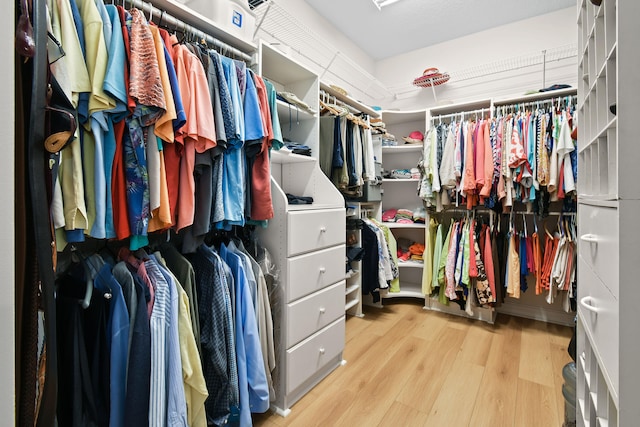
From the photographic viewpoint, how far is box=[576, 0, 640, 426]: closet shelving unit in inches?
24.1

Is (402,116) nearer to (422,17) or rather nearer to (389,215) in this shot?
(422,17)

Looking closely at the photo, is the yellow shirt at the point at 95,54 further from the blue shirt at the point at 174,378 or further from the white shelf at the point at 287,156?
the white shelf at the point at 287,156

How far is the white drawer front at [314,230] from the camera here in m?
1.48

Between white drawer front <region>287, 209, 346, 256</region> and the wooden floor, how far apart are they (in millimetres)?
819

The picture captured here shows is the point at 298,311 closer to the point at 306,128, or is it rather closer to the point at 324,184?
the point at 324,184

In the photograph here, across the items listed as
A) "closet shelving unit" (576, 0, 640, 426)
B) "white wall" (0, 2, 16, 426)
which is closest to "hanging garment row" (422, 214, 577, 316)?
"closet shelving unit" (576, 0, 640, 426)

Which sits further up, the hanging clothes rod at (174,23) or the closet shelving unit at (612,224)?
the hanging clothes rod at (174,23)

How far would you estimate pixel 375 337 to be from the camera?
2.32 m

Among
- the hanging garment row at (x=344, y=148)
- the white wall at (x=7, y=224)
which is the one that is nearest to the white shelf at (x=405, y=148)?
the hanging garment row at (x=344, y=148)

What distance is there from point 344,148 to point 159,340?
1700mm

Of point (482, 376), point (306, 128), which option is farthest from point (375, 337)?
point (306, 128)

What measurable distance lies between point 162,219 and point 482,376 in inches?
78.5

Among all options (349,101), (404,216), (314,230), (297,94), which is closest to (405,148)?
(404,216)

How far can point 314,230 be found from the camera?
1.62 m
